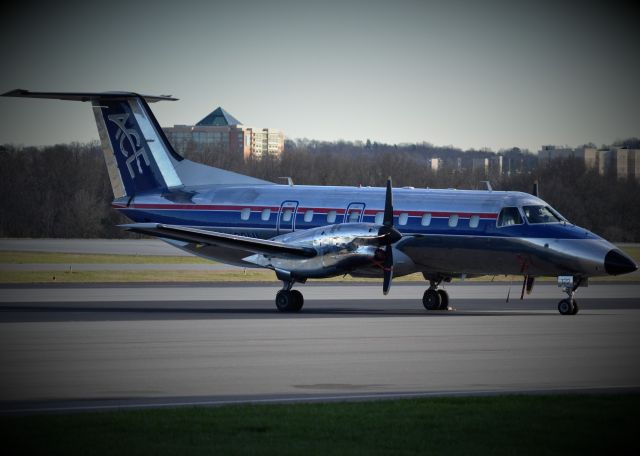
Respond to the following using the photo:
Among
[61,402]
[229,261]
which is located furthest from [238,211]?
[61,402]

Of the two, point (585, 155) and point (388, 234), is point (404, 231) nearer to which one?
point (388, 234)

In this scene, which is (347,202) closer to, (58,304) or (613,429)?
(58,304)

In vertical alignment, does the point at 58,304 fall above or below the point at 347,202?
below

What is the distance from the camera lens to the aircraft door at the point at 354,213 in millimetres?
32750

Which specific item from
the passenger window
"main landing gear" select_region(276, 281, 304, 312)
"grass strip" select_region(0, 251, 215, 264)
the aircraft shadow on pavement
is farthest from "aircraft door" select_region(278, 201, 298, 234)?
"grass strip" select_region(0, 251, 215, 264)

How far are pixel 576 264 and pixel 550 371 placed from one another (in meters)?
11.5

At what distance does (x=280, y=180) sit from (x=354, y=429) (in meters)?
98.7

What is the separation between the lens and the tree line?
318ft

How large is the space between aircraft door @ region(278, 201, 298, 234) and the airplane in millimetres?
30

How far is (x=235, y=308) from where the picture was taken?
3188cm

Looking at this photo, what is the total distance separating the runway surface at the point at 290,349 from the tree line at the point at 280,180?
6274cm

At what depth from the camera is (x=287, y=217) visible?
33.8 m

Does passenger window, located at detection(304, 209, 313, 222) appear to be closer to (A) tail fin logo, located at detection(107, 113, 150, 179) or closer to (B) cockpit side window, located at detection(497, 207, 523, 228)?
(B) cockpit side window, located at detection(497, 207, 523, 228)

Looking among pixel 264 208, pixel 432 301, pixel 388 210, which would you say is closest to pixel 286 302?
pixel 388 210
